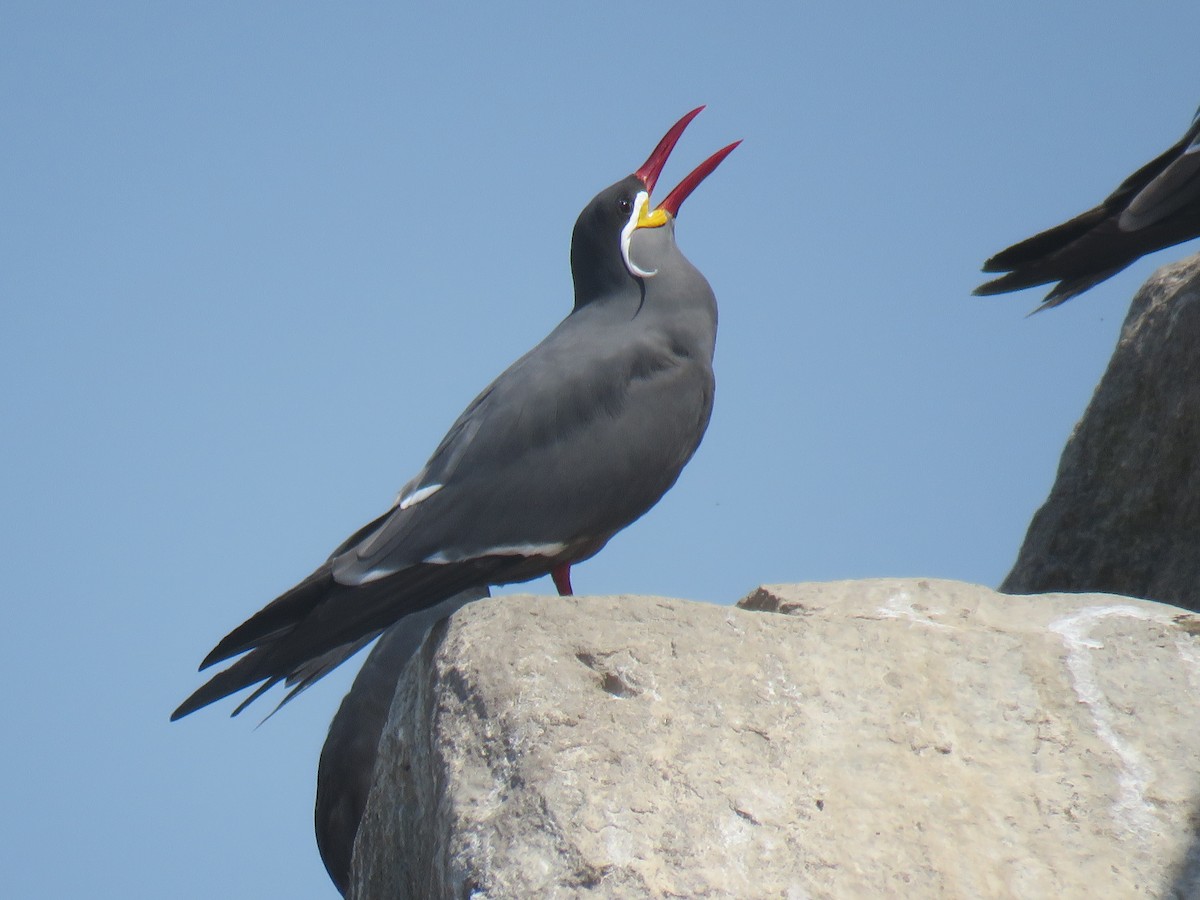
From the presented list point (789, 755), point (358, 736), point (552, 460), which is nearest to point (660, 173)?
point (552, 460)

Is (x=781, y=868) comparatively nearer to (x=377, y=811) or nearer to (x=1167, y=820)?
(x=1167, y=820)

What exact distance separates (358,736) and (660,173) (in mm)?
2413

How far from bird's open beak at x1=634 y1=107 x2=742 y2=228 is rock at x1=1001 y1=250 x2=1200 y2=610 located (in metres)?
1.67

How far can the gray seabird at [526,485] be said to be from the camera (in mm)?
4027

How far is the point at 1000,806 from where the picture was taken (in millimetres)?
2994

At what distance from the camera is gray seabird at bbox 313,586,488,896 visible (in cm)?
462

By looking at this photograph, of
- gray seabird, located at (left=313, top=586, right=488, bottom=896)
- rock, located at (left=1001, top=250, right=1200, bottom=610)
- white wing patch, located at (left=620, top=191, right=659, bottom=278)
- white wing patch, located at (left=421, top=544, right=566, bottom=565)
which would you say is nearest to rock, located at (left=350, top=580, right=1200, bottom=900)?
white wing patch, located at (left=421, top=544, right=566, bottom=565)

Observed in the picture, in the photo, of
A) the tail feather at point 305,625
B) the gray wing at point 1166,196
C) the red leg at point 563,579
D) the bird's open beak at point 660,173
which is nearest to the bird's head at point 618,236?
the bird's open beak at point 660,173

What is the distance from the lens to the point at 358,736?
4.63 metres

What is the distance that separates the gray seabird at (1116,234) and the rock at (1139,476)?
0.22m

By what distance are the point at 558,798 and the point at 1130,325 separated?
325 centimetres

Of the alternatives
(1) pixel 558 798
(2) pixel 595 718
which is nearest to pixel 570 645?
(2) pixel 595 718

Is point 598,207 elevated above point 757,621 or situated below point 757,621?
above

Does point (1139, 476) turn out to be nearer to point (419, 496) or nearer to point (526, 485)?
point (526, 485)
